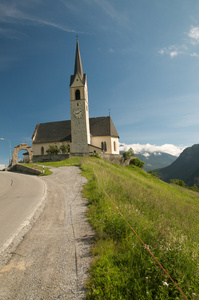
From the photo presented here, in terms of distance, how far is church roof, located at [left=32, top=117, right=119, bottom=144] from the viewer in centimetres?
4575

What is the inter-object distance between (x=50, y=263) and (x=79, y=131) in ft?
129

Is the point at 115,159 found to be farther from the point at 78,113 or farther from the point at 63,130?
the point at 63,130

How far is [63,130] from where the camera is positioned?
47.8 m

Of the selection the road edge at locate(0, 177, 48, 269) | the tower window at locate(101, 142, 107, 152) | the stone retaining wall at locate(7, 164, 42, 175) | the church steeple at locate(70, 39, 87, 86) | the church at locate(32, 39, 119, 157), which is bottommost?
the road edge at locate(0, 177, 48, 269)

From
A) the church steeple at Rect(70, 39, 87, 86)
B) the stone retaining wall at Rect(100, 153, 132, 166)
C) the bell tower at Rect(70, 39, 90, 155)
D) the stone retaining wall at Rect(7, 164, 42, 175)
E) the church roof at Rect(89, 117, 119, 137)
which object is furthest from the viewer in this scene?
the church roof at Rect(89, 117, 119, 137)

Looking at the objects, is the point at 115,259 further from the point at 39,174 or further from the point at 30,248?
the point at 39,174

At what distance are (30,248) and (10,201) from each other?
579 cm

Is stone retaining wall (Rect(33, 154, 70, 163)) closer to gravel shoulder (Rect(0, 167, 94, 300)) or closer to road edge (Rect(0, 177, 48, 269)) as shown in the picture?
road edge (Rect(0, 177, 48, 269))

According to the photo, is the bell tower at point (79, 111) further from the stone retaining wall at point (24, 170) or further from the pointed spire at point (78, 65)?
the stone retaining wall at point (24, 170)

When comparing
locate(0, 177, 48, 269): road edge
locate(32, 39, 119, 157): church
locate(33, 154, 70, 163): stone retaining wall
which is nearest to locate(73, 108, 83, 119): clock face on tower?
locate(32, 39, 119, 157): church

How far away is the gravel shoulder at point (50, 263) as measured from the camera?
9.89 ft

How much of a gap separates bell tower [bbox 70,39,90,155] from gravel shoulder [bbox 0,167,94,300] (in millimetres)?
34450

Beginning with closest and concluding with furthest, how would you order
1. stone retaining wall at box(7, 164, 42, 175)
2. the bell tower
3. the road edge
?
the road edge → stone retaining wall at box(7, 164, 42, 175) → the bell tower

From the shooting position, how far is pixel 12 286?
3.14 m
